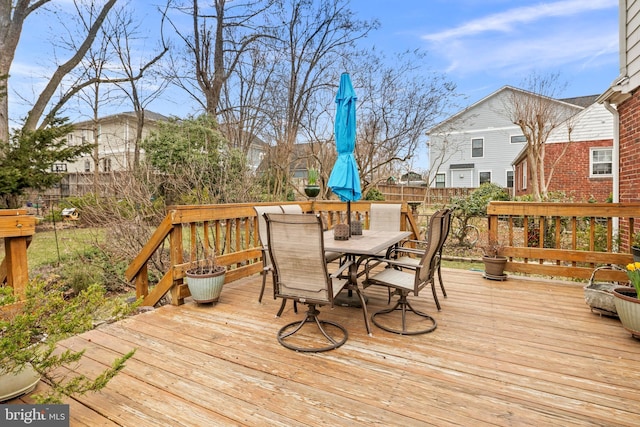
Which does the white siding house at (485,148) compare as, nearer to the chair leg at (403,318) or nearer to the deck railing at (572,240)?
the deck railing at (572,240)

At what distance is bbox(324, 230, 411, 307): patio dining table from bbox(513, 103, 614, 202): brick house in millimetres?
11483

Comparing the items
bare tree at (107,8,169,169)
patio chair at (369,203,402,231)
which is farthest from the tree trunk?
patio chair at (369,203,402,231)

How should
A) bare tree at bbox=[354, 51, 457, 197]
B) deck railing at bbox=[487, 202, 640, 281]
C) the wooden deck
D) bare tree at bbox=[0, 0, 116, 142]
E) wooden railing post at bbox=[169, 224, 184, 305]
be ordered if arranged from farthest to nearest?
bare tree at bbox=[354, 51, 457, 197] < bare tree at bbox=[0, 0, 116, 142] < deck railing at bbox=[487, 202, 640, 281] < wooden railing post at bbox=[169, 224, 184, 305] < the wooden deck

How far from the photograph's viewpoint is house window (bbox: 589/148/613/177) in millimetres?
12234

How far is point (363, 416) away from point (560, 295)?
3360mm

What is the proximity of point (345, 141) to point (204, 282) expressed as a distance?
7.18 feet

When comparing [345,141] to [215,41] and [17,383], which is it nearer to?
[17,383]

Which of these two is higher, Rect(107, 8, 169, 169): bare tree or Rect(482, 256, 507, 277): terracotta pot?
Rect(107, 8, 169, 169): bare tree

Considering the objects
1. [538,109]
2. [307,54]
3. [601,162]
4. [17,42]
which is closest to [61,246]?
[17,42]

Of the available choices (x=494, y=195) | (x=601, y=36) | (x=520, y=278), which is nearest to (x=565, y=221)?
(x=494, y=195)

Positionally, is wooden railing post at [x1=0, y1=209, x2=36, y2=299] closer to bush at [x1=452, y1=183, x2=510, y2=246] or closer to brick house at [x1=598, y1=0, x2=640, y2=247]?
brick house at [x1=598, y1=0, x2=640, y2=247]

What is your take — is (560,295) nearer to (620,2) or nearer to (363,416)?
(363,416)

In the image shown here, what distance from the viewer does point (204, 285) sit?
11.8 ft

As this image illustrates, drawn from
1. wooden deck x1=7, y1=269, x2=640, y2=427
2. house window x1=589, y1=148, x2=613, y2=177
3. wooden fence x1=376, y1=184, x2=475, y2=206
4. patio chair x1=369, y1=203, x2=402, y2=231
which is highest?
house window x1=589, y1=148, x2=613, y2=177
